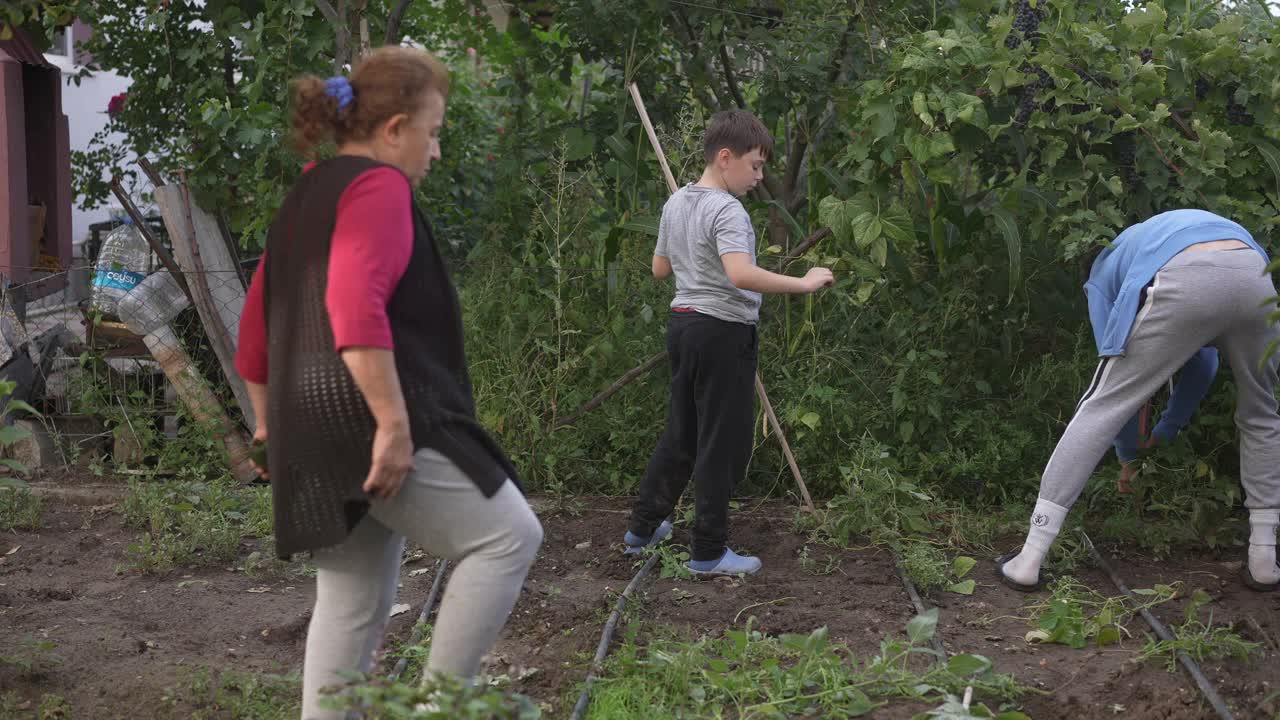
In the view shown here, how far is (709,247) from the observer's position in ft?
14.0

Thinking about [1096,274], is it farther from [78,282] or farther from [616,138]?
[78,282]

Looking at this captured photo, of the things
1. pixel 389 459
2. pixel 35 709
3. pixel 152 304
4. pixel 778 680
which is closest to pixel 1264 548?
pixel 778 680

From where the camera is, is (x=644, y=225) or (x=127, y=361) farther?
(x=127, y=361)

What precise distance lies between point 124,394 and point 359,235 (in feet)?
14.1

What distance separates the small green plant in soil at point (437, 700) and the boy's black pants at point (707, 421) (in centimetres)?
204

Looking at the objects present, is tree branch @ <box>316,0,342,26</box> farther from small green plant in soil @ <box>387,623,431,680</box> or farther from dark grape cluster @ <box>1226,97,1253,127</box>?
dark grape cluster @ <box>1226,97,1253,127</box>

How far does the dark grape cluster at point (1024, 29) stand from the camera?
15.2ft

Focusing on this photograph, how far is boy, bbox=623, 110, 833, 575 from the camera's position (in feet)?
13.7

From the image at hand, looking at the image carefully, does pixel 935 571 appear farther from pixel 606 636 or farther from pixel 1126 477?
pixel 606 636

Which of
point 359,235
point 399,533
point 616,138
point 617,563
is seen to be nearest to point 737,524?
point 617,563

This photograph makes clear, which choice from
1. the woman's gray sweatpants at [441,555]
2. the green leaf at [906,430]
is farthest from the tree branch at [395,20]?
the woman's gray sweatpants at [441,555]

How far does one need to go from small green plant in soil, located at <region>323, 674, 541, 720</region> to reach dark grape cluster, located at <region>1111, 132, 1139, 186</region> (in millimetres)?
3419

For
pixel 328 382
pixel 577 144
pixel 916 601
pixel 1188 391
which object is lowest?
pixel 916 601

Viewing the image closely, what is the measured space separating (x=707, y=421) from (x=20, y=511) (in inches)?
120
